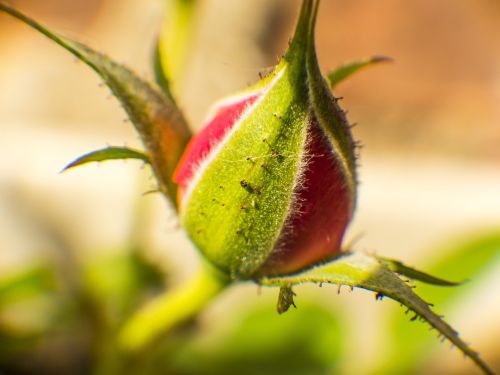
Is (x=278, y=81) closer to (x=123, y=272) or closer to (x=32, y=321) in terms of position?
(x=123, y=272)

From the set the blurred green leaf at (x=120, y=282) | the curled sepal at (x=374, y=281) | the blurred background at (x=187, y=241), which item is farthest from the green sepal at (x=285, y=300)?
the blurred green leaf at (x=120, y=282)

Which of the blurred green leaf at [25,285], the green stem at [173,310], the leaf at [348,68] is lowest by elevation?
the blurred green leaf at [25,285]

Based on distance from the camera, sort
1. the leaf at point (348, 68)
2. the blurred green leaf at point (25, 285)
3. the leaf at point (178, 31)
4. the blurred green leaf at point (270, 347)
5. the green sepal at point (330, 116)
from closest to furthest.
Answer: the green sepal at point (330, 116)
the leaf at point (348, 68)
the leaf at point (178, 31)
the blurred green leaf at point (25, 285)
the blurred green leaf at point (270, 347)

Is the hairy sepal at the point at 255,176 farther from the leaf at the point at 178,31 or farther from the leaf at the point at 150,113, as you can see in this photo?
the leaf at the point at 178,31

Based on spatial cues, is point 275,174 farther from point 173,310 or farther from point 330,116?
point 173,310

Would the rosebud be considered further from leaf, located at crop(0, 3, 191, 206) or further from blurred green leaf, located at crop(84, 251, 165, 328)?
blurred green leaf, located at crop(84, 251, 165, 328)

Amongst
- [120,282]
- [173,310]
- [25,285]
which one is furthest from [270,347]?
[173,310]
